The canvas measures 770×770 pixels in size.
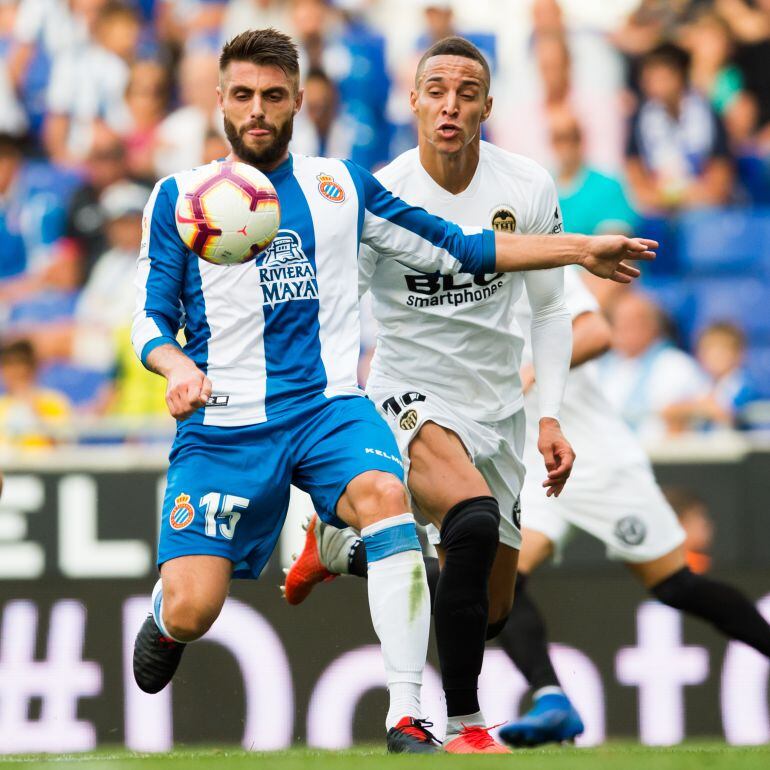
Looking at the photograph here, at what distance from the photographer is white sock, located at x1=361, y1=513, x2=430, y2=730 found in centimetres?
479

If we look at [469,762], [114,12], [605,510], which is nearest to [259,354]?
[469,762]

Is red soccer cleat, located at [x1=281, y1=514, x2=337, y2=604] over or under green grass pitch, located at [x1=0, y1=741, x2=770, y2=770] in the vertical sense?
over

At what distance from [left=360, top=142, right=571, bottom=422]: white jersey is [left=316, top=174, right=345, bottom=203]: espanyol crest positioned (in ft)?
1.29

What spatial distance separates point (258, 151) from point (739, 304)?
6.93 metres

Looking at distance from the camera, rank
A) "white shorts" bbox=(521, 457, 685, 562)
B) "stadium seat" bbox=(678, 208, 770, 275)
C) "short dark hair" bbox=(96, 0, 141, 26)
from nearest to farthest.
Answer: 1. "white shorts" bbox=(521, 457, 685, 562)
2. "stadium seat" bbox=(678, 208, 770, 275)
3. "short dark hair" bbox=(96, 0, 141, 26)

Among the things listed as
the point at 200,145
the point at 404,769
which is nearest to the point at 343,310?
the point at 404,769

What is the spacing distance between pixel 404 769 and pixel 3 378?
694cm

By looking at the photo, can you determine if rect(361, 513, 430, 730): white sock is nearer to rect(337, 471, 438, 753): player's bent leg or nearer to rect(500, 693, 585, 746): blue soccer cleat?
rect(337, 471, 438, 753): player's bent leg

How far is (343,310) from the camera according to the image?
5.23 m

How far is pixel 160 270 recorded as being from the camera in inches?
203

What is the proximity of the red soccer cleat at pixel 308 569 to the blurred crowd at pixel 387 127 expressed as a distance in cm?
439

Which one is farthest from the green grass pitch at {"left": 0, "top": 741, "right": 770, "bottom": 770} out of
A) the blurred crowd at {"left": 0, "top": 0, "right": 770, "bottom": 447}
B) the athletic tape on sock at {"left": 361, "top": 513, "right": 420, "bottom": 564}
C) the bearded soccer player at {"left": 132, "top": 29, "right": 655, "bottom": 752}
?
the blurred crowd at {"left": 0, "top": 0, "right": 770, "bottom": 447}

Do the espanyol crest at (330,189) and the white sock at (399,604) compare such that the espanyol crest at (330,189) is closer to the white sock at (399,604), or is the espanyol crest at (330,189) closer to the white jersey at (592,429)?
the white sock at (399,604)

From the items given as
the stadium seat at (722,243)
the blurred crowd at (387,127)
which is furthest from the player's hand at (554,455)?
the stadium seat at (722,243)
